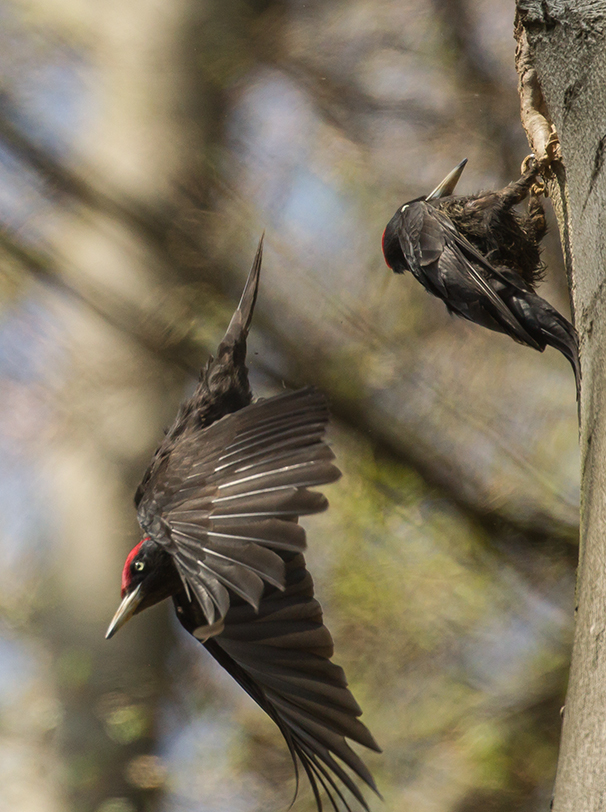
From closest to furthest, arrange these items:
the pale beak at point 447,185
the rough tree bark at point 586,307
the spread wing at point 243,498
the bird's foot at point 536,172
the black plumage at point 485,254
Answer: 1. the rough tree bark at point 586,307
2. the spread wing at point 243,498
3. the black plumage at point 485,254
4. the bird's foot at point 536,172
5. the pale beak at point 447,185

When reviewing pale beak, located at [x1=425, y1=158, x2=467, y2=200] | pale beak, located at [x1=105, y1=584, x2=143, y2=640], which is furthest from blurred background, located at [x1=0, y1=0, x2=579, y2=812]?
pale beak, located at [x1=105, y1=584, x2=143, y2=640]

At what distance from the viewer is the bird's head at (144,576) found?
5.46 feet

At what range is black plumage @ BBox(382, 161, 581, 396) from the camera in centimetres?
176

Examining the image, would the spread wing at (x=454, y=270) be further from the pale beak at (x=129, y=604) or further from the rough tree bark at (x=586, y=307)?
the pale beak at (x=129, y=604)

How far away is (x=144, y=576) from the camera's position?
Answer: 1.67m

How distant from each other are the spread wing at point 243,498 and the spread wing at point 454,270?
0.57m

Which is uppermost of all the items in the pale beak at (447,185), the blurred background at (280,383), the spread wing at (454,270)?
the pale beak at (447,185)

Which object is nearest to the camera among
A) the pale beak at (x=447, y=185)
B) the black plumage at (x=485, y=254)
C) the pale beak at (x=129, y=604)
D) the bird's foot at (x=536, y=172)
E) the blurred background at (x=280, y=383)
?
the pale beak at (x=129, y=604)

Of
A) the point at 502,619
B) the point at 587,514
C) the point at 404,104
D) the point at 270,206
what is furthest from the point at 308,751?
the point at 404,104

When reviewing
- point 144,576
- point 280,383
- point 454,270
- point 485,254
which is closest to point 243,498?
point 144,576

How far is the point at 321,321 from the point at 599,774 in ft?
7.36

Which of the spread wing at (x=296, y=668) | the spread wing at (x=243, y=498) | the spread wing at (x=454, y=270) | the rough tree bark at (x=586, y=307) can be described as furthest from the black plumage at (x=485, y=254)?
the spread wing at (x=296, y=668)

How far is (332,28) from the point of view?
3480 mm

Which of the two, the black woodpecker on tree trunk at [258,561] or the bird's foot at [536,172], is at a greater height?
the bird's foot at [536,172]
